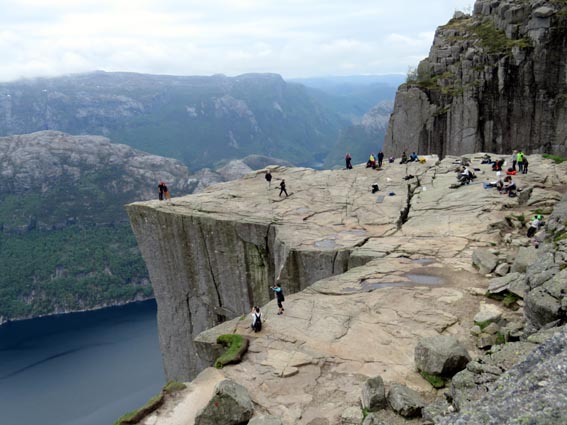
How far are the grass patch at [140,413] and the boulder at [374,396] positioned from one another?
6.01 m

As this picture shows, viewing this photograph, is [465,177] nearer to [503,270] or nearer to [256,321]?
[503,270]

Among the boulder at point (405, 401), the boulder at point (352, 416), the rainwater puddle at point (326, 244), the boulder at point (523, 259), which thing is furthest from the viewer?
the rainwater puddle at point (326, 244)

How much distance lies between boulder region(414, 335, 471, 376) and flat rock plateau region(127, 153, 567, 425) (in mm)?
504

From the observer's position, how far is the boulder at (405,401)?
11.8m

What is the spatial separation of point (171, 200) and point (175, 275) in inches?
220

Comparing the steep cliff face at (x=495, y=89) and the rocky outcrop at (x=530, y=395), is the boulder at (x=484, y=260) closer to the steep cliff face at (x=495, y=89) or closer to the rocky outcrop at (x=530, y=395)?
the rocky outcrop at (x=530, y=395)

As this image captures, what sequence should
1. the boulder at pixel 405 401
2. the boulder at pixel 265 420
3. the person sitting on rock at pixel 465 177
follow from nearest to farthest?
1. the boulder at pixel 405 401
2. the boulder at pixel 265 420
3. the person sitting on rock at pixel 465 177

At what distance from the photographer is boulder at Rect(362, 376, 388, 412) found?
490 inches

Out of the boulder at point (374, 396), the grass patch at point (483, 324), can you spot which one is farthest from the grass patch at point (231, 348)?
the grass patch at point (483, 324)

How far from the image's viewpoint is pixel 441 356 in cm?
1352

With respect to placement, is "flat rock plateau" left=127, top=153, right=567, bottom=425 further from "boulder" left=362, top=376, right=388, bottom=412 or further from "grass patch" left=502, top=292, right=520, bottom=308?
"grass patch" left=502, top=292, right=520, bottom=308

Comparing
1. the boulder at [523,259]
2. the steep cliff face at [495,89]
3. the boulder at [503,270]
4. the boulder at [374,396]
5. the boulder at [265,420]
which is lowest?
the boulder at [265,420]

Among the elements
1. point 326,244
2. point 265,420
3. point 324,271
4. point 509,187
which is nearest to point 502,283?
point 324,271

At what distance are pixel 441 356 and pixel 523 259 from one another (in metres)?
7.29
